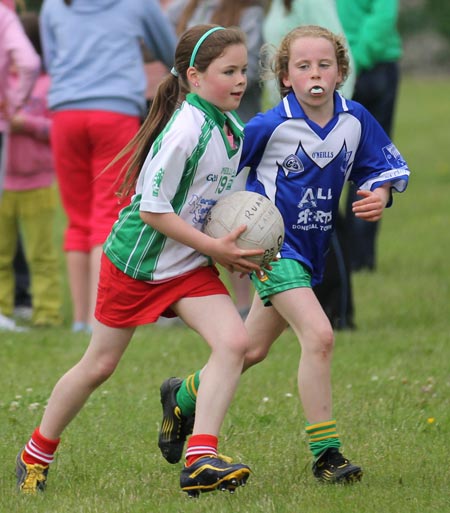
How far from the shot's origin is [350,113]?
5477mm

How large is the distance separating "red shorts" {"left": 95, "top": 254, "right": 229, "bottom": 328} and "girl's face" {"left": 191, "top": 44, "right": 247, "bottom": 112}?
2.15ft

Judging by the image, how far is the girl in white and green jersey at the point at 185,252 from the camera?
16.1 ft

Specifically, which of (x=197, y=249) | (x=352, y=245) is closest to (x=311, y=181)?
(x=197, y=249)

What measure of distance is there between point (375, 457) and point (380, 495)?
2.45 ft

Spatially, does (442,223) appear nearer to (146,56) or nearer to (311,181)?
(146,56)

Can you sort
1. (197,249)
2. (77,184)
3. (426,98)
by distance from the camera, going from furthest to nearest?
(426,98) < (77,184) < (197,249)

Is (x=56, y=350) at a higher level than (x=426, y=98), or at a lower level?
higher

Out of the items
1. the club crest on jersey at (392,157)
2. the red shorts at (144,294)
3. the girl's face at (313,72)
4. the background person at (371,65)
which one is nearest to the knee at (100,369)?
the red shorts at (144,294)

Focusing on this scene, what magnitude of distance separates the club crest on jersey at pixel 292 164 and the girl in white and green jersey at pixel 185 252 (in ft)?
0.81

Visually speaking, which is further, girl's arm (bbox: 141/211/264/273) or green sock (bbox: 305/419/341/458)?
green sock (bbox: 305/419/341/458)

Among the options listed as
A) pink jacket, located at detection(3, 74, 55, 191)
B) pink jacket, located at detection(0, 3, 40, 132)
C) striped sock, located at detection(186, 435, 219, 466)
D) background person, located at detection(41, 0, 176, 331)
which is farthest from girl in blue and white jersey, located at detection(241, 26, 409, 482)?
pink jacket, located at detection(3, 74, 55, 191)

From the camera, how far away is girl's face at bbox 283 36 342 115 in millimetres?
5375

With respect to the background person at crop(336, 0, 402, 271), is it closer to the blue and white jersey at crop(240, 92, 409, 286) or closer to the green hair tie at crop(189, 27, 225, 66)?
the blue and white jersey at crop(240, 92, 409, 286)

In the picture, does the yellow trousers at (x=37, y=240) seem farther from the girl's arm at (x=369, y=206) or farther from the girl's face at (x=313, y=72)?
the girl's arm at (x=369, y=206)
